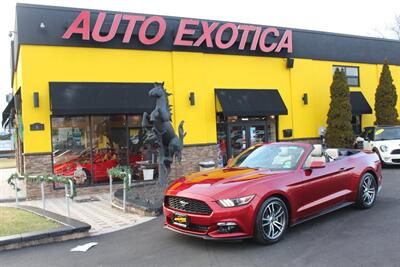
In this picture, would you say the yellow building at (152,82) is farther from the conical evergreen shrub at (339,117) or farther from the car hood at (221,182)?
the car hood at (221,182)

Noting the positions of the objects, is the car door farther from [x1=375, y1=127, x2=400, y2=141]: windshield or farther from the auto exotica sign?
[x1=375, y1=127, x2=400, y2=141]: windshield

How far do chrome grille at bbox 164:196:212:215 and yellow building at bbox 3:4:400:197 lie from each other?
7.39 m

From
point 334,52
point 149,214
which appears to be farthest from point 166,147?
point 334,52

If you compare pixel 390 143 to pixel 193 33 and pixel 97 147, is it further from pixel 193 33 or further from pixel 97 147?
pixel 97 147

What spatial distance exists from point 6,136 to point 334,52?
4725cm

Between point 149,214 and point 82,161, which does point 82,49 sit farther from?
point 149,214

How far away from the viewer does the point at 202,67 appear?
1552 cm

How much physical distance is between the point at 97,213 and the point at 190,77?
A: 7.44 m

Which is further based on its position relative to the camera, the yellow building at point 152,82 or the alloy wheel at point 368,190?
the yellow building at point 152,82

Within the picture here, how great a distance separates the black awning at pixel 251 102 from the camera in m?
15.5

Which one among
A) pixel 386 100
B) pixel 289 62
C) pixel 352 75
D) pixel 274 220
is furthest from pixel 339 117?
pixel 274 220

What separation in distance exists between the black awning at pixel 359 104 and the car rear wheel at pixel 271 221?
14.5 meters

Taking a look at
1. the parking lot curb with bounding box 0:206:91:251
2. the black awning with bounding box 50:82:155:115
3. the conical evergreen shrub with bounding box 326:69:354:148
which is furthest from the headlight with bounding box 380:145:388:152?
the parking lot curb with bounding box 0:206:91:251

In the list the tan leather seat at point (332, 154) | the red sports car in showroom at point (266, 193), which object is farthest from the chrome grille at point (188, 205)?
the tan leather seat at point (332, 154)
